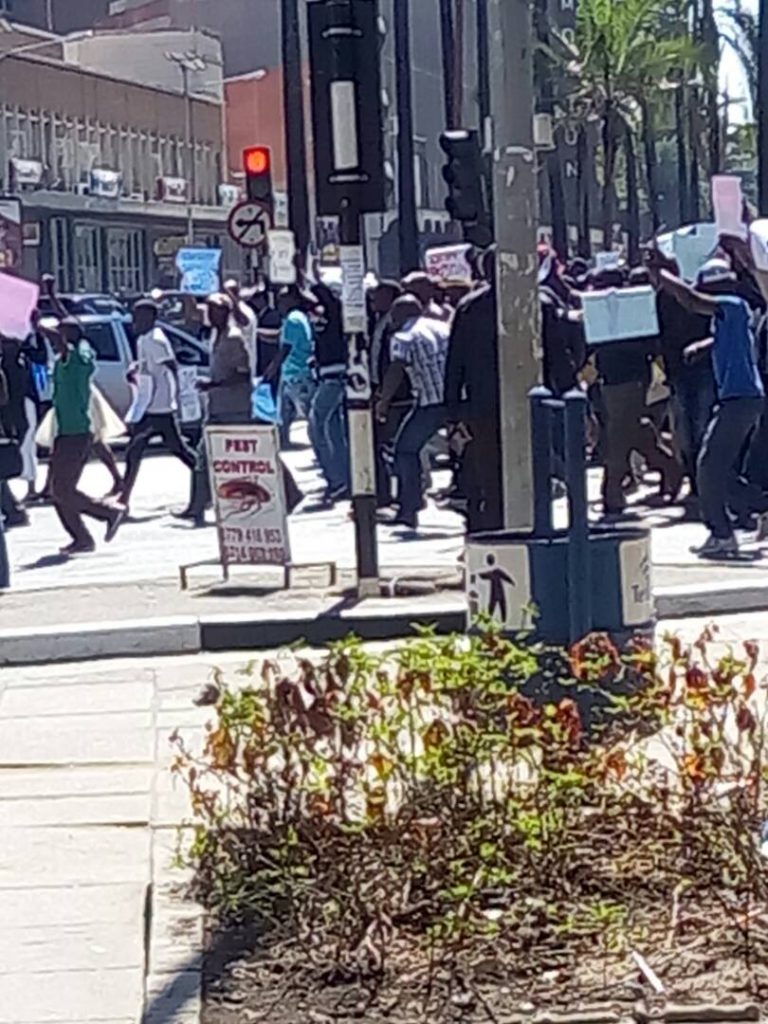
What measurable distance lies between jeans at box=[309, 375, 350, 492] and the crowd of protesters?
0.7 inches

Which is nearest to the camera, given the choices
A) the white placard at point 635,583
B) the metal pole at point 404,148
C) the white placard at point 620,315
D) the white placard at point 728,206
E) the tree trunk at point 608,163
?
the white placard at point 635,583

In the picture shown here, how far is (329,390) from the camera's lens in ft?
61.9

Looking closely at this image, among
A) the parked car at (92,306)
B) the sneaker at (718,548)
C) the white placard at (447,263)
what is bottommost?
the sneaker at (718,548)

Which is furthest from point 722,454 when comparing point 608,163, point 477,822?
point 608,163

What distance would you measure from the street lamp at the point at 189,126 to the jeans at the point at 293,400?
48.1 meters

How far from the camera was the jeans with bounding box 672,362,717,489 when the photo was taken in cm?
1625

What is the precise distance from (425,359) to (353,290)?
4470mm

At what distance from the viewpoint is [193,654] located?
38.0 feet

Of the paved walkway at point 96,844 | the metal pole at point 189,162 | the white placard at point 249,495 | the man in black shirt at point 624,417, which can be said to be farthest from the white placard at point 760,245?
the metal pole at point 189,162

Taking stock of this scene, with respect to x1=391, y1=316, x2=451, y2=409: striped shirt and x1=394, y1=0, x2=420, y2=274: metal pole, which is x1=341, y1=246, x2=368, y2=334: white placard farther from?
x1=394, y1=0, x2=420, y2=274: metal pole

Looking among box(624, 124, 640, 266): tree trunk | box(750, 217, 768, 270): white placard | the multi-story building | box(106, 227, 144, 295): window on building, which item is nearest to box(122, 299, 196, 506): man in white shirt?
box(750, 217, 768, 270): white placard

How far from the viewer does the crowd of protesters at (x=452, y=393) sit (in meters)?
14.1

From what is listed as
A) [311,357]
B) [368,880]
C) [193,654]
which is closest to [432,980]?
[368,880]

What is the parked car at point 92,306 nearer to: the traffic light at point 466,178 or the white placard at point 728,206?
the white placard at point 728,206
